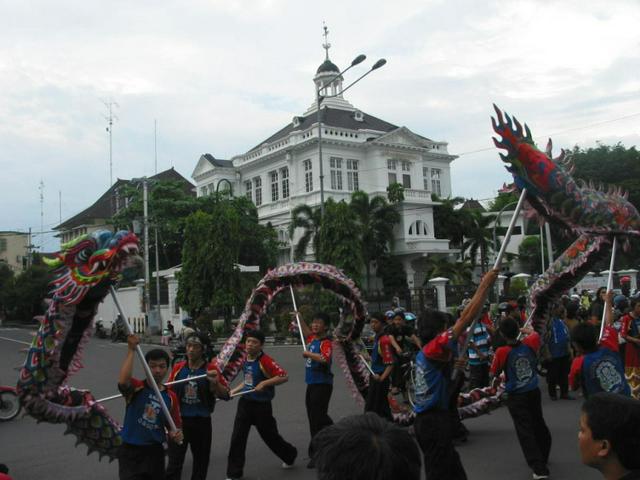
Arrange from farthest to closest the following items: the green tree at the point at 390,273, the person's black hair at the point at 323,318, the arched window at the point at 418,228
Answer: the arched window at the point at 418,228 < the green tree at the point at 390,273 < the person's black hair at the point at 323,318

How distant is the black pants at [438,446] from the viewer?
462cm

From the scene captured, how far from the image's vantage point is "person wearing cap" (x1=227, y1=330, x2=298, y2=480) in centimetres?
647

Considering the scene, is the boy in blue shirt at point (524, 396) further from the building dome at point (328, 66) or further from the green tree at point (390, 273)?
the building dome at point (328, 66)

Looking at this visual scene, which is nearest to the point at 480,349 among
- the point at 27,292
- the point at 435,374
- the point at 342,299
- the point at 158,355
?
the point at 342,299

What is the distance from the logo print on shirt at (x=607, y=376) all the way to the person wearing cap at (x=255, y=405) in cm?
289

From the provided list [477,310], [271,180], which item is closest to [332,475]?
[477,310]

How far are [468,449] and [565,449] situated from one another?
105 centimetres

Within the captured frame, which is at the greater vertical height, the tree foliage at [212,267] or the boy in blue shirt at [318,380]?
the tree foliage at [212,267]

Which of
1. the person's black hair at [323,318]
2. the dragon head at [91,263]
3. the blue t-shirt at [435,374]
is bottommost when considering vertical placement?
the blue t-shirt at [435,374]

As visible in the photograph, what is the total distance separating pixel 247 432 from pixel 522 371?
9.11 ft

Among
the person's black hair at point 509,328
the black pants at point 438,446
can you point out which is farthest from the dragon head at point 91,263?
the person's black hair at point 509,328

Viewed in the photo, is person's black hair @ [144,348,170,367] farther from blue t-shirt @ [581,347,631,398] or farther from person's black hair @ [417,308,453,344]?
blue t-shirt @ [581,347,631,398]

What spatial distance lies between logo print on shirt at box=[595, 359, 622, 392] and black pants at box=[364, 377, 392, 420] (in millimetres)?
3033

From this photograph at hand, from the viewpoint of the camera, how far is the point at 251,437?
858 cm
